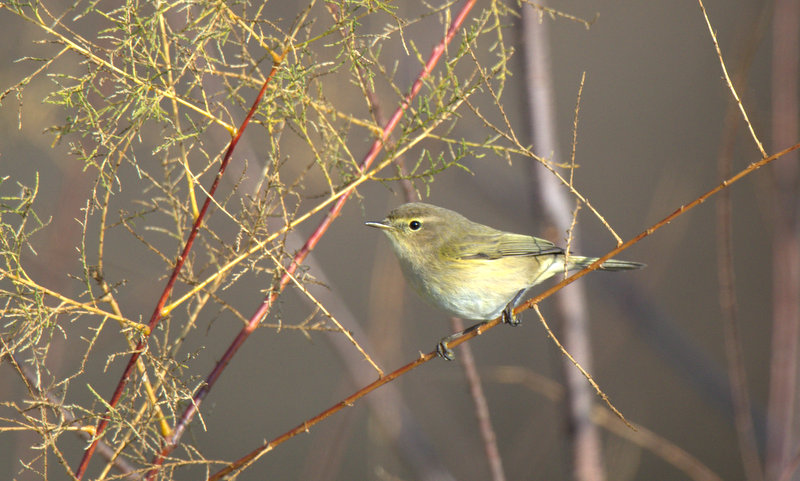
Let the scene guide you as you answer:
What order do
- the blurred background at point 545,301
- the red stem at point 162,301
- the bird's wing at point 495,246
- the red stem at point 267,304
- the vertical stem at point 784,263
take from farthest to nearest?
the blurred background at point 545,301 → the bird's wing at point 495,246 → the vertical stem at point 784,263 → the red stem at point 267,304 → the red stem at point 162,301

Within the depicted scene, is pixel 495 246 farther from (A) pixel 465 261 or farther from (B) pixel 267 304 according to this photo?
(B) pixel 267 304

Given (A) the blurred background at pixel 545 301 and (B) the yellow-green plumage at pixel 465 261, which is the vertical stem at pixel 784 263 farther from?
(A) the blurred background at pixel 545 301

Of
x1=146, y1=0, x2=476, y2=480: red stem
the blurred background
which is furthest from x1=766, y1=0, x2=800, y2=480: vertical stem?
the blurred background

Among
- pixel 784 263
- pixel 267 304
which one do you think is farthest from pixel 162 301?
pixel 784 263

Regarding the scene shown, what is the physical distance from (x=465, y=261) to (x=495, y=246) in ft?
0.57

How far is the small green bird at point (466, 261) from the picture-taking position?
9.47 ft

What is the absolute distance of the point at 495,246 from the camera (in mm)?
3139

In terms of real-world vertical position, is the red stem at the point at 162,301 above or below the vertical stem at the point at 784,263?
below

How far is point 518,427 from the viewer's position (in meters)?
6.92

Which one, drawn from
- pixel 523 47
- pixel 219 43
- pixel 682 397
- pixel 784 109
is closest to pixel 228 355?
pixel 219 43

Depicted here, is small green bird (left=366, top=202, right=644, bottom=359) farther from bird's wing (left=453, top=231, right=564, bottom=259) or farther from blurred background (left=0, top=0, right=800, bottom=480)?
blurred background (left=0, top=0, right=800, bottom=480)

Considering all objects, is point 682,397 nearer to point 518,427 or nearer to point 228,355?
point 518,427

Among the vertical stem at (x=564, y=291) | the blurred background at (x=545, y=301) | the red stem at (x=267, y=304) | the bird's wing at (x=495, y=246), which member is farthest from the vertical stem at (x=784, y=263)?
the blurred background at (x=545, y=301)

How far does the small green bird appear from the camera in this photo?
2.89 meters
